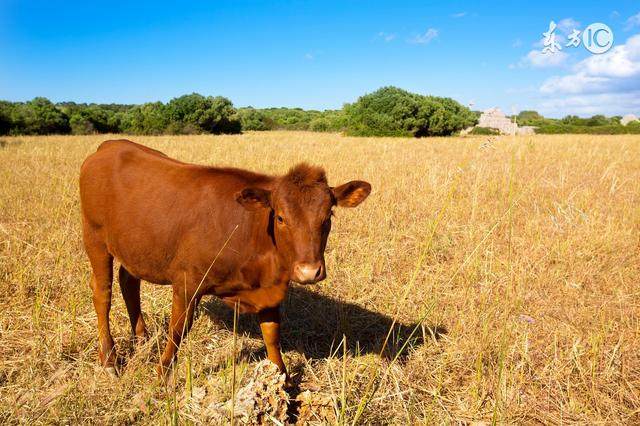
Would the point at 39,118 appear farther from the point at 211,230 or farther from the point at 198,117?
the point at 211,230

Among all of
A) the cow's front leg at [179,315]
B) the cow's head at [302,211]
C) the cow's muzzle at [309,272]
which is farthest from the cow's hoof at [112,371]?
the cow's muzzle at [309,272]

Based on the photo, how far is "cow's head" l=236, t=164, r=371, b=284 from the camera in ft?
8.41

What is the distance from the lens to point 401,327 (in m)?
3.96

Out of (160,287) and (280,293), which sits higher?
(280,293)

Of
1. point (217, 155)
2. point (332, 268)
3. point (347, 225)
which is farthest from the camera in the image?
point (217, 155)

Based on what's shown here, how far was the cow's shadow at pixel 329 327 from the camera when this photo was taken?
3637 millimetres

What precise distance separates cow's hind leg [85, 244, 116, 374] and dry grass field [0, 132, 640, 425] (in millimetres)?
134

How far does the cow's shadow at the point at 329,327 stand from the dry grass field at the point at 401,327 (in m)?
0.02

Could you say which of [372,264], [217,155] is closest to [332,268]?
[372,264]

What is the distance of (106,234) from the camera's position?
3541 millimetres

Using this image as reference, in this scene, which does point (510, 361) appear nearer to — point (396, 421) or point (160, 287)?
point (396, 421)

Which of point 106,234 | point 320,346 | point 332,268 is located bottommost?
point 320,346

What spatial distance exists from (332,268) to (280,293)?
206 cm

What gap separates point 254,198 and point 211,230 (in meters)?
0.47
